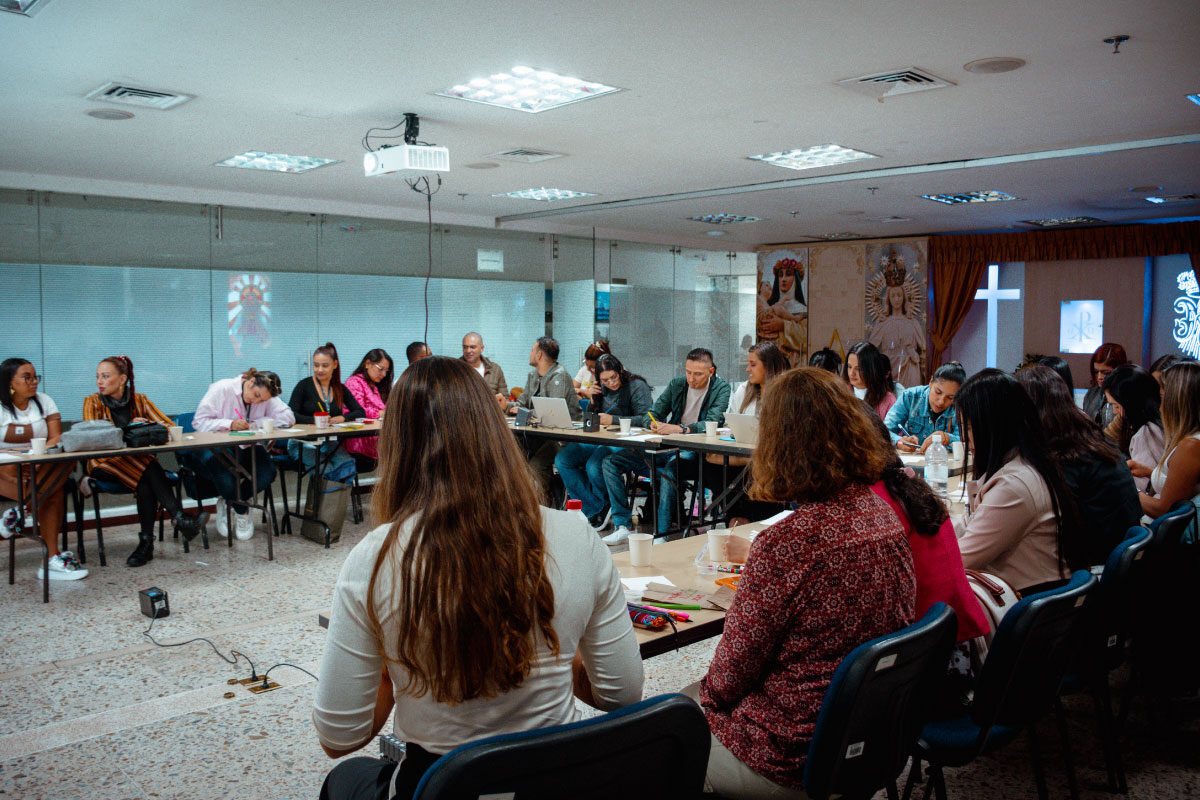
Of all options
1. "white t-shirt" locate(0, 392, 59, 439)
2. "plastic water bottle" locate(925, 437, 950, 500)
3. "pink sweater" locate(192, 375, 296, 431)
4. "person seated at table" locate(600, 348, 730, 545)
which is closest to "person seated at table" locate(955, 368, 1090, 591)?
"plastic water bottle" locate(925, 437, 950, 500)

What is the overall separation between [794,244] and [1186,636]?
927 centimetres

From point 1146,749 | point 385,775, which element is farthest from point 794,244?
point 385,775

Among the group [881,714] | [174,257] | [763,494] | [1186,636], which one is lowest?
[1186,636]

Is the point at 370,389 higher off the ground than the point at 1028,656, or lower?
higher

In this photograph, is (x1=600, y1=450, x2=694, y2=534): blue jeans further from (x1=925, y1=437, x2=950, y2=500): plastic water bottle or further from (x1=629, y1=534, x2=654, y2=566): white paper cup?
(x1=629, y1=534, x2=654, y2=566): white paper cup

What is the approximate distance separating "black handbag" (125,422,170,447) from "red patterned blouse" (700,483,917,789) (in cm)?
454

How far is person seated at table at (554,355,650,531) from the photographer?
6.43 m

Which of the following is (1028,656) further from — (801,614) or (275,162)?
(275,162)

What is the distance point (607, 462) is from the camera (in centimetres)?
616

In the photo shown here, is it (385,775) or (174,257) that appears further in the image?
(174,257)

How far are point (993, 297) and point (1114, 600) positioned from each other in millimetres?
9156

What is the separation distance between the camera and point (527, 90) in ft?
14.2

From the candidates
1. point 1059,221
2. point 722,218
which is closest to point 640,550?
point 722,218

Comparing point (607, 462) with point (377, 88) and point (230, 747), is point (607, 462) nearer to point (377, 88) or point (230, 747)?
point (377, 88)
